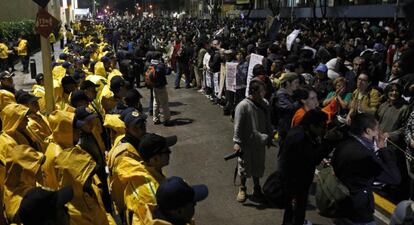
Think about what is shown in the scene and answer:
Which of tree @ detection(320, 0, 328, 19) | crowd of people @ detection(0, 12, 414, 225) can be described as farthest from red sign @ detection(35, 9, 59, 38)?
tree @ detection(320, 0, 328, 19)

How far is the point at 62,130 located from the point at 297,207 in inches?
106

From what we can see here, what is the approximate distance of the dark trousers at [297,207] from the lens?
541 centimetres

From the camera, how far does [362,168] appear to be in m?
4.11

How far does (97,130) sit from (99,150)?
597mm

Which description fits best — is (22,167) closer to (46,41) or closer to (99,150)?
(99,150)

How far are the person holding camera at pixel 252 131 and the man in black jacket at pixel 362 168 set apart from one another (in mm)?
2509

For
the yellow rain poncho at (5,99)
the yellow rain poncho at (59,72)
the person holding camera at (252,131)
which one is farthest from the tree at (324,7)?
the yellow rain poncho at (5,99)

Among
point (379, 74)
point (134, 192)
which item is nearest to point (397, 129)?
point (379, 74)

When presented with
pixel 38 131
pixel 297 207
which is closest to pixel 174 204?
pixel 297 207

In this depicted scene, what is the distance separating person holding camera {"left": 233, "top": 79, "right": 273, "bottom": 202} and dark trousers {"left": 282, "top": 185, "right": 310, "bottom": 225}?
144cm

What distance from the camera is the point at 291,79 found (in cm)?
838

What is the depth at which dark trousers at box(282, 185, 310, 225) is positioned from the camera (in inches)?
213

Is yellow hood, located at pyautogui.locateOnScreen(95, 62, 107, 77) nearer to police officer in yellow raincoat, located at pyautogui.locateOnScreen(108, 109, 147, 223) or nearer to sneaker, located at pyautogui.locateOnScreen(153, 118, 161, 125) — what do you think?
sneaker, located at pyautogui.locateOnScreen(153, 118, 161, 125)

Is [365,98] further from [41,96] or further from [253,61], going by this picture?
[41,96]
